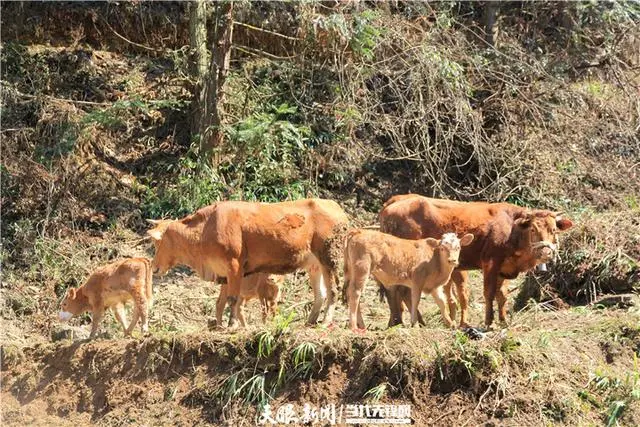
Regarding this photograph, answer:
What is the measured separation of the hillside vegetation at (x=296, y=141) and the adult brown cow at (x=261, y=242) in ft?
2.38

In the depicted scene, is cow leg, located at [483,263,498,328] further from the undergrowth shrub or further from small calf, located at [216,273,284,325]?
small calf, located at [216,273,284,325]

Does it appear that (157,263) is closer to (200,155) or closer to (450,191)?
(200,155)

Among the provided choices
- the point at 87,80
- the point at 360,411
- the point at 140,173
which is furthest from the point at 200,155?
the point at 360,411

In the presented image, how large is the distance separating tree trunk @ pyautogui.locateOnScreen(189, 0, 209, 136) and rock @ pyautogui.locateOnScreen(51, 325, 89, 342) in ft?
18.7

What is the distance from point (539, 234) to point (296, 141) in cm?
585

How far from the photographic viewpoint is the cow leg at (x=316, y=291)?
42.7 feet

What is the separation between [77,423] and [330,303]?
3257mm

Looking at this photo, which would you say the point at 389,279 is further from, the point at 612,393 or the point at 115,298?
the point at 115,298

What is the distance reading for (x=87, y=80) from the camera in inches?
785

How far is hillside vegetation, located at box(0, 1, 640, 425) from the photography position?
13680 millimetres

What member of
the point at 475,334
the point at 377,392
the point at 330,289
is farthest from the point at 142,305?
the point at 475,334

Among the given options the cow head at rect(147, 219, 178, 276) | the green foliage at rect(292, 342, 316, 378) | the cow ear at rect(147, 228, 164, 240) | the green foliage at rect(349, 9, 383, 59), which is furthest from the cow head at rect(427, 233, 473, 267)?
the green foliage at rect(349, 9, 383, 59)

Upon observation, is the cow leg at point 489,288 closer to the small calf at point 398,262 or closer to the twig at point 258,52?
the small calf at point 398,262

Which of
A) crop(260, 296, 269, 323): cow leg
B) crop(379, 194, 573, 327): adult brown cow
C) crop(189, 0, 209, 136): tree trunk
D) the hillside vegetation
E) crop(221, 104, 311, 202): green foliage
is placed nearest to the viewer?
crop(379, 194, 573, 327): adult brown cow
